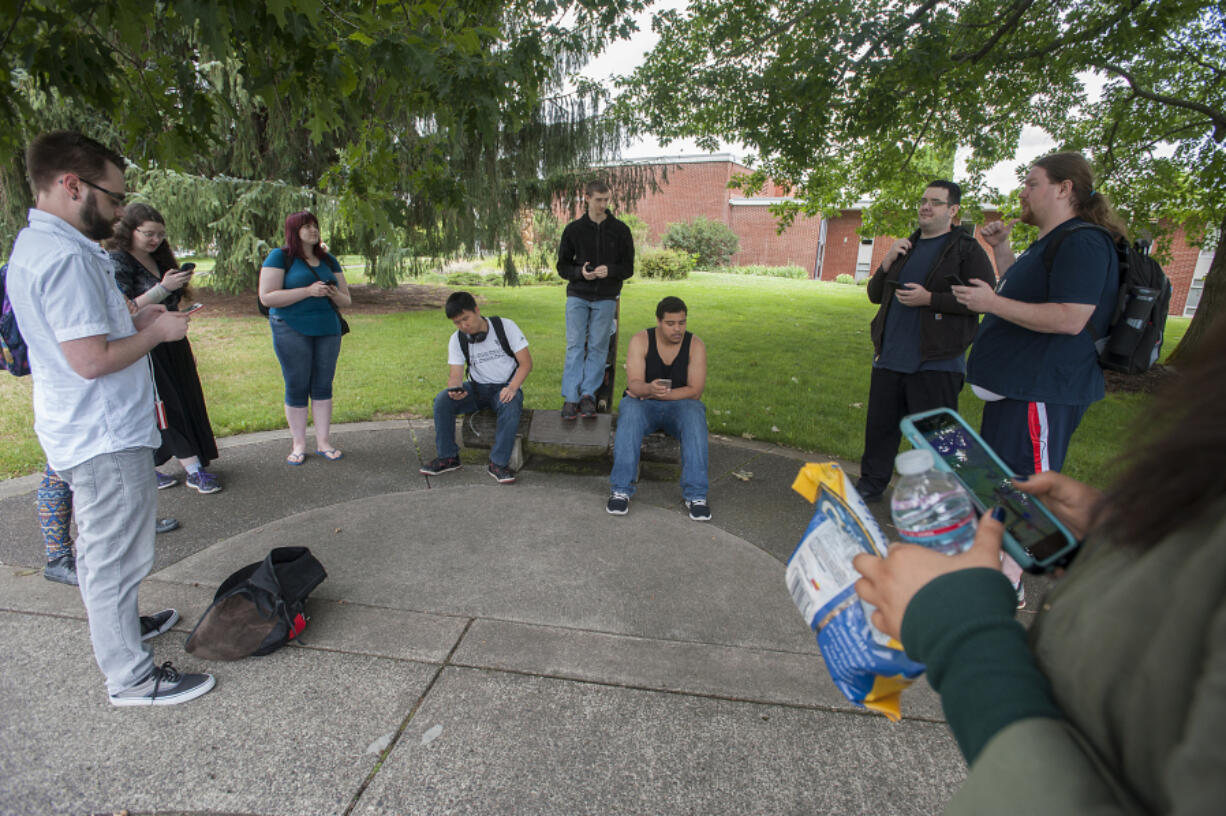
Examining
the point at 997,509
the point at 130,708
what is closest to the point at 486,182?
the point at 130,708

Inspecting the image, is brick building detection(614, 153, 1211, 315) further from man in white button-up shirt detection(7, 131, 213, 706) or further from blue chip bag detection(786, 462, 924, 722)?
blue chip bag detection(786, 462, 924, 722)

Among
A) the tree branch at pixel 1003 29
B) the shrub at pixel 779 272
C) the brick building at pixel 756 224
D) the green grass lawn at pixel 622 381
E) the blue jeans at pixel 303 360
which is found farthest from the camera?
the brick building at pixel 756 224

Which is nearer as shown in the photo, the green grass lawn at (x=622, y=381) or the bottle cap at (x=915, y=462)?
the bottle cap at (x=915, y=462)

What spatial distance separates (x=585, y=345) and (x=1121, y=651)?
194 inches

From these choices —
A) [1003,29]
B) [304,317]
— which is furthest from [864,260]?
[304,317]

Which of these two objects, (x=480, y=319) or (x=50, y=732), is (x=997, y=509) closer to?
(x=50, y=732)

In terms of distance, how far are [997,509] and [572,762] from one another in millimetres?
1677

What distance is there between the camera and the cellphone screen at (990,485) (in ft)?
3.93

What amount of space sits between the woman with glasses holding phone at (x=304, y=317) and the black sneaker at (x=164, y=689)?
2.62m

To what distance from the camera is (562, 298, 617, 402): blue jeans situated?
538cm

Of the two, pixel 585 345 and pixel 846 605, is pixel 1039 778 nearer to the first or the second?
pixel 846 605

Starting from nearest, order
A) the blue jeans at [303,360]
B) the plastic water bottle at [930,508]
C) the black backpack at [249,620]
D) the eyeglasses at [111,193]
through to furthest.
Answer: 1. the plastic water bottle at [930,508]
2. the eyeglasses at [111,193]
3. the black backpack at [249,620]
4. the blue jeans at [303,360]

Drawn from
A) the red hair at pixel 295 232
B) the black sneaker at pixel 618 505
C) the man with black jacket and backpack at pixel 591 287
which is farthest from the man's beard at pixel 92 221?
the man with black jacket and backpack at pixel 591 287

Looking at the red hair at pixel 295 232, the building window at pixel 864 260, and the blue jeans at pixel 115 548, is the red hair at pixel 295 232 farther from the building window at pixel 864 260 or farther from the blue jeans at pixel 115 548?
the building window at pixel 864 260
